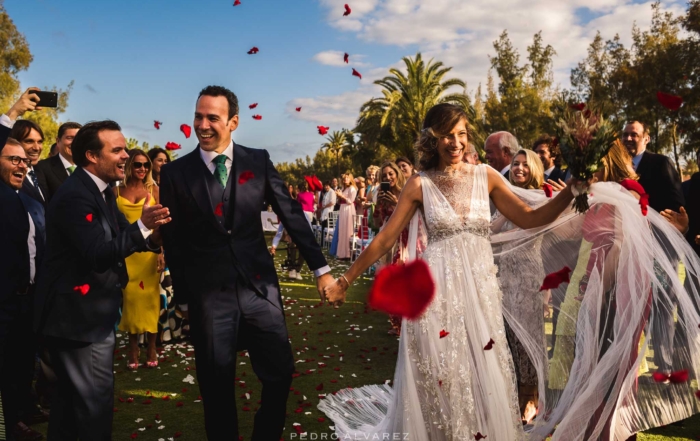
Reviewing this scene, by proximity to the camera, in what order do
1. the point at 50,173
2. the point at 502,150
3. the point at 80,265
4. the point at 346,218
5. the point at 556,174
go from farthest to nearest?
the point at 346,218 → the point at 556,174 → the point at 502,150 → the point at 50,173 → the point at 80,265

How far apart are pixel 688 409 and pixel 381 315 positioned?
6.46 metres

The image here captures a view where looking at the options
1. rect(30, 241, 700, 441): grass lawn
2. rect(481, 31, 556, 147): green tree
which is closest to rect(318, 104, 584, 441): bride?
rect(30, 241, 700, 441): grass lawn

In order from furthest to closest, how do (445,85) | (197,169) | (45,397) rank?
(445,85) → (45,397) → (197,169)

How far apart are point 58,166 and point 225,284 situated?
3.67 metres

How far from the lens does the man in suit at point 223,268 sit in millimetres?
3717

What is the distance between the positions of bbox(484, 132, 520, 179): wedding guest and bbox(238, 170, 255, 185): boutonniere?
3516 millimetres

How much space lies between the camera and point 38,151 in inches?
221

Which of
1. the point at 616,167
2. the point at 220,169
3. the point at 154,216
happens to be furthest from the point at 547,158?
the point at 154,216

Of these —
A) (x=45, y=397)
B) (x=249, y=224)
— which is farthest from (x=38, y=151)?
(x=249, y=224)

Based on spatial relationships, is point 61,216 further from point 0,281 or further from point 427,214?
point 427,214

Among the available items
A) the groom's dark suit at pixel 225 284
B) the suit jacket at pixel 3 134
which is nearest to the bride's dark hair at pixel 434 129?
the groom's dark suit at pixel 225 284

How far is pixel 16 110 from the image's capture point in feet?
16.6

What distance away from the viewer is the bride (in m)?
3.78

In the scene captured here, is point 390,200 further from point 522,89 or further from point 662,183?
point 522,89
